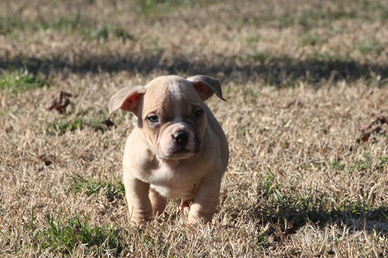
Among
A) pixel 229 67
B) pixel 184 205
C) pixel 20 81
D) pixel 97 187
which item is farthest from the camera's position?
pixel 229 67

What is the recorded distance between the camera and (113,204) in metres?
3.53

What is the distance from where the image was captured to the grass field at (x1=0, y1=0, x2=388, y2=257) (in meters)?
2.94

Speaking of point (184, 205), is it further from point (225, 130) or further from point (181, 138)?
point (225, 130)

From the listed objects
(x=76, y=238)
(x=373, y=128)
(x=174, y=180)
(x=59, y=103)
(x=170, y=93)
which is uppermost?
(x=170, y=93)

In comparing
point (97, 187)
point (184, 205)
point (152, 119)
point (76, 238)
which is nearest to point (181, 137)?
point (152, 119)

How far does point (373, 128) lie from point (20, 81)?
394 cm

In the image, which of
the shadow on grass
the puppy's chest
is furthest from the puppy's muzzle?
the shadow on grass

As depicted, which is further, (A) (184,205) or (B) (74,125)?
(B) (74,125)

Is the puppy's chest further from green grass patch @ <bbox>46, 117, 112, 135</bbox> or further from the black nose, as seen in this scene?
green grass patch @ <bbox>46, 117, 112, 135</bbox>

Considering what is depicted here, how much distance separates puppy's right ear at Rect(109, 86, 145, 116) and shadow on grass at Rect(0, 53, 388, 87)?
11.4 ft

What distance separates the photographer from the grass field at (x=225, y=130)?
2943 mm

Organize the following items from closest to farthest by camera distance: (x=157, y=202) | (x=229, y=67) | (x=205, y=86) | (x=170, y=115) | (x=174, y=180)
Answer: (x=170, y=115)
(x=174, y=180)
(x=205, y=86)
(x=157, y=202)
(x=229, y=67)

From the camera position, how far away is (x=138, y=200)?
123 inches

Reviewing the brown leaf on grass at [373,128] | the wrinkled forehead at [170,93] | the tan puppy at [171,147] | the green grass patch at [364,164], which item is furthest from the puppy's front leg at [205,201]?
the brown leaf on grass at [373,128]
